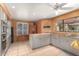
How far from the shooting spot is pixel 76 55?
1.73m

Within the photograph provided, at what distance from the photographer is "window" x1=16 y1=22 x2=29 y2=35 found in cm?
189

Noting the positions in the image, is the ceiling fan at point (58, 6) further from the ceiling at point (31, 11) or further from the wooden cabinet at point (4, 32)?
the wooden cabinet at point (4, 32)

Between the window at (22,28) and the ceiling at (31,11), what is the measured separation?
0.12 metres

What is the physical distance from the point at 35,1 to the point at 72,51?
1.19m

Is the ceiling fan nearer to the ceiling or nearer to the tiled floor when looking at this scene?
the ceiling

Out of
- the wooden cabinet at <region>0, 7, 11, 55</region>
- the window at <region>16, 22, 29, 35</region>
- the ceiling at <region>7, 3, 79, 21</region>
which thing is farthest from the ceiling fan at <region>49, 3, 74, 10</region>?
the wooden cabinet at <region>0, 7, 11, 55</region>

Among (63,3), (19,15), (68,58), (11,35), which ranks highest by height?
(63,3)

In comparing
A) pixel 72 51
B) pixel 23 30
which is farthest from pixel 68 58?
pixel 23 30

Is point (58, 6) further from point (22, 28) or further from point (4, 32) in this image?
point (4, 32)

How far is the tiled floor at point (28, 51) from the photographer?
1.79 metres

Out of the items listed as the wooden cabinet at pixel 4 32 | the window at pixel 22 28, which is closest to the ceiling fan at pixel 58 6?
the window at pixel 22 28

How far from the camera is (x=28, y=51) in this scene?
183cm

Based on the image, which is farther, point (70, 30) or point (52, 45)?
point (52, 45)

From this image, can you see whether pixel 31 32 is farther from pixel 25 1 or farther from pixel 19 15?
pixel 25 1
